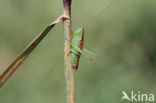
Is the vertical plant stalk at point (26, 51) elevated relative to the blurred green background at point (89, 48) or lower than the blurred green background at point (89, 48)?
lower

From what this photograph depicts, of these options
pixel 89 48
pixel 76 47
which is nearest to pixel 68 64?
pixel 76 47

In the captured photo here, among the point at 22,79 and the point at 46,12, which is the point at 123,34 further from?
the point at 22,79

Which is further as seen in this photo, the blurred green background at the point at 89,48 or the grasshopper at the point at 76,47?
the blurred green background at the point at 89,48

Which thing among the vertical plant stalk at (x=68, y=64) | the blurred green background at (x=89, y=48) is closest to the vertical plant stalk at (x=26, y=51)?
the vertical plant stalk at (x=68, y=64)

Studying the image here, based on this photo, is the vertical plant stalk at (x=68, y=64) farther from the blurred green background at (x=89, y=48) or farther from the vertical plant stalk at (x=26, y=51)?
the blurred green background at (x=89, y=48)

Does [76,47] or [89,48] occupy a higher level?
[89,48]

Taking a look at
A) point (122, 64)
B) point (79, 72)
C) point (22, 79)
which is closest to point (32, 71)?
point (22, 79)

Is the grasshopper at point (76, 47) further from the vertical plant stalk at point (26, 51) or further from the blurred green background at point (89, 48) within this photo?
the blurred green background at point (89, 48)

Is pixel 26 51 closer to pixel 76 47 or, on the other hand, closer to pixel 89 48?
pixel 76 47
